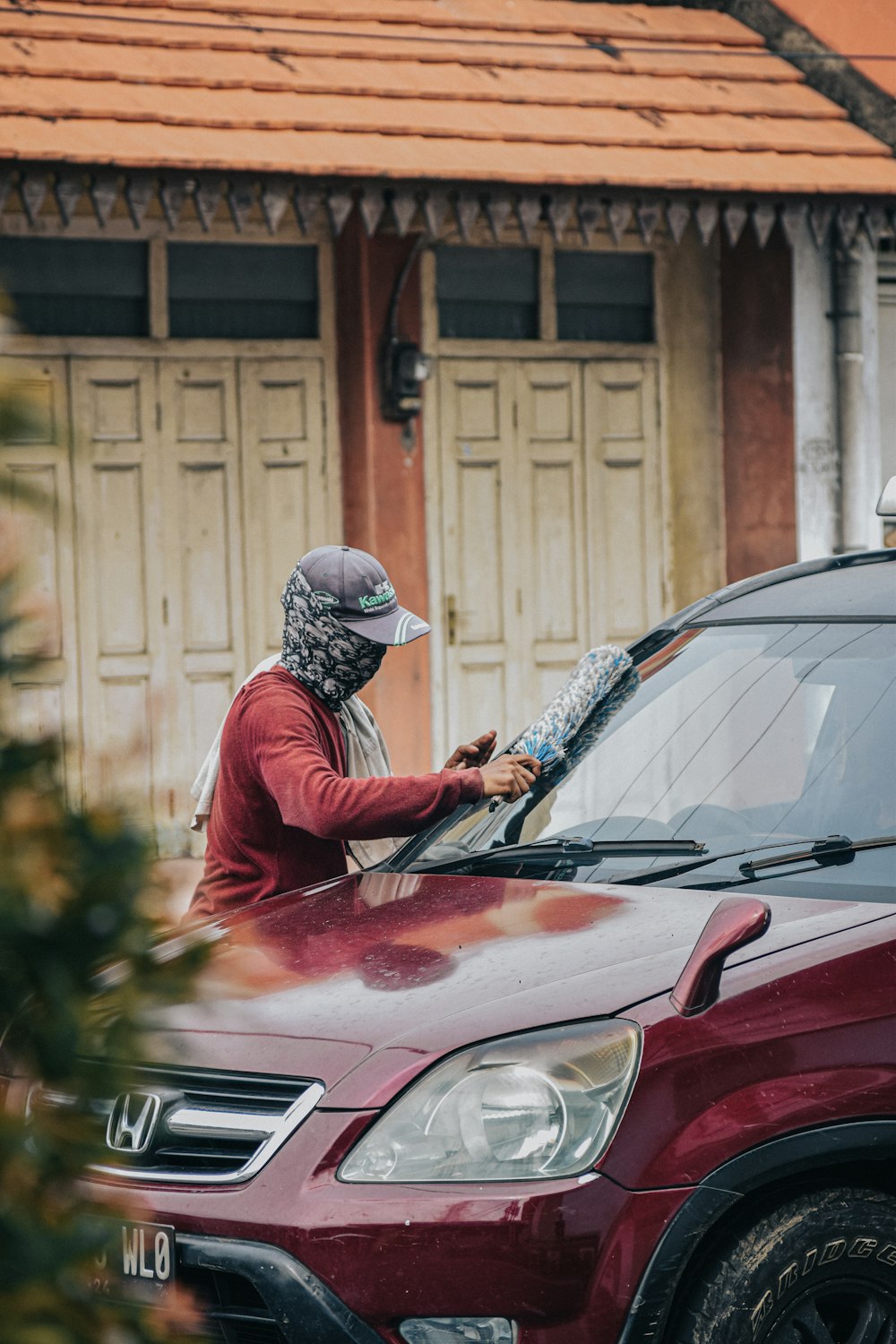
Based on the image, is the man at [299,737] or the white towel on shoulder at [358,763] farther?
the white towel on shoulder at [358,763]

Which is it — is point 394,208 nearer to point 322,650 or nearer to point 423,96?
point 423,96

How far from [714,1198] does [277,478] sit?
276 inches

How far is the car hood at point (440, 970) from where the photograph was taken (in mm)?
2822

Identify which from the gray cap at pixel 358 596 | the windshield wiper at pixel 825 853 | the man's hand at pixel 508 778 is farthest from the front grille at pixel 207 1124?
the gray cap at pixel 358 596

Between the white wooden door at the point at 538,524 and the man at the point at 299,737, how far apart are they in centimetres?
527

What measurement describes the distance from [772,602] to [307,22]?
20.7ft

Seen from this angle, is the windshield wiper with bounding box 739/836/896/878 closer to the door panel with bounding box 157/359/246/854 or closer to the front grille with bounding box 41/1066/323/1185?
the front grille with bounding box 41/1066/323/1185

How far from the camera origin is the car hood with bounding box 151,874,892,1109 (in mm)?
2822

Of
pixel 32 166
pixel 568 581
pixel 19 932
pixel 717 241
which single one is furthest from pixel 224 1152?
pixel 717 241

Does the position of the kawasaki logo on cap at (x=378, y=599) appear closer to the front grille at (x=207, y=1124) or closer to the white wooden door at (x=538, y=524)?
the front grille at (x=207, y=1124)

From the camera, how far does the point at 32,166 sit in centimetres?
796

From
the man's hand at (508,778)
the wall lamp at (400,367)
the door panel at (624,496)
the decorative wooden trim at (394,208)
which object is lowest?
the man's hand at (508,778)

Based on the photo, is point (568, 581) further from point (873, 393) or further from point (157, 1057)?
point (157, 1057)

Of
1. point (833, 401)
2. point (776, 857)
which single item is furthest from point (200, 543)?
point (776, 857)
